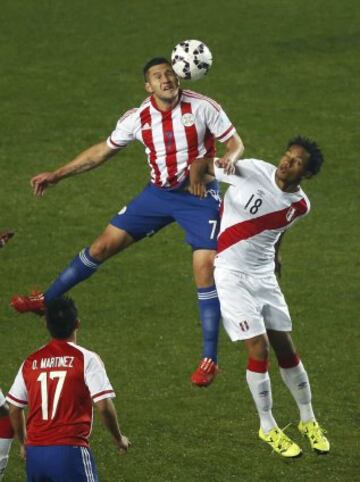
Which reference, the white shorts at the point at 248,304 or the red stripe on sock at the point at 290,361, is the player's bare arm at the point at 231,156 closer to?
the white shorts at the point at 248,304

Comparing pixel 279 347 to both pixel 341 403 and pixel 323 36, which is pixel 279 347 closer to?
pixel 341 403

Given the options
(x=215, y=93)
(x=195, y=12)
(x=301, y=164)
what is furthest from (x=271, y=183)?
(x=195, y=12)

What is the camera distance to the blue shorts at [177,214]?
53.4 feet

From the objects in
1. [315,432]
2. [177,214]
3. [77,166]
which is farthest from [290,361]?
[77,166]

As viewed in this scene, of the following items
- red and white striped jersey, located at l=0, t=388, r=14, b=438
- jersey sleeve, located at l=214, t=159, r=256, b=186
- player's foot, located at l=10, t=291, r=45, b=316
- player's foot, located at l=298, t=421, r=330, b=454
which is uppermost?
jersey sleeve, located at l=214, t=159, r=256, b=186

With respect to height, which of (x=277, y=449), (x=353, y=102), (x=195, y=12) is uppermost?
(x=195, y=12)

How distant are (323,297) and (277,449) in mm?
9055

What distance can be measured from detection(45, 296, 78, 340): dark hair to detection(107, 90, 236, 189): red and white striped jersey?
2803 millimetres

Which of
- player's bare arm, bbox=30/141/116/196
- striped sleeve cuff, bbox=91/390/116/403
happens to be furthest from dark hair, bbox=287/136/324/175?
striped sleeve cuff, bbox=91/390/116/403

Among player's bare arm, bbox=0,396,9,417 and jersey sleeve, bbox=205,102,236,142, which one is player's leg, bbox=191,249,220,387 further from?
player's bare arm, bbox=0,396,9,417

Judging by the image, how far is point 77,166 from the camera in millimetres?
16625

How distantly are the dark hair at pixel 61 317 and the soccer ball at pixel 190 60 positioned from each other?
124 inches

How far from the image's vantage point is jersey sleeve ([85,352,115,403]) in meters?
13.9

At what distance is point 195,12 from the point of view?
119 ft
